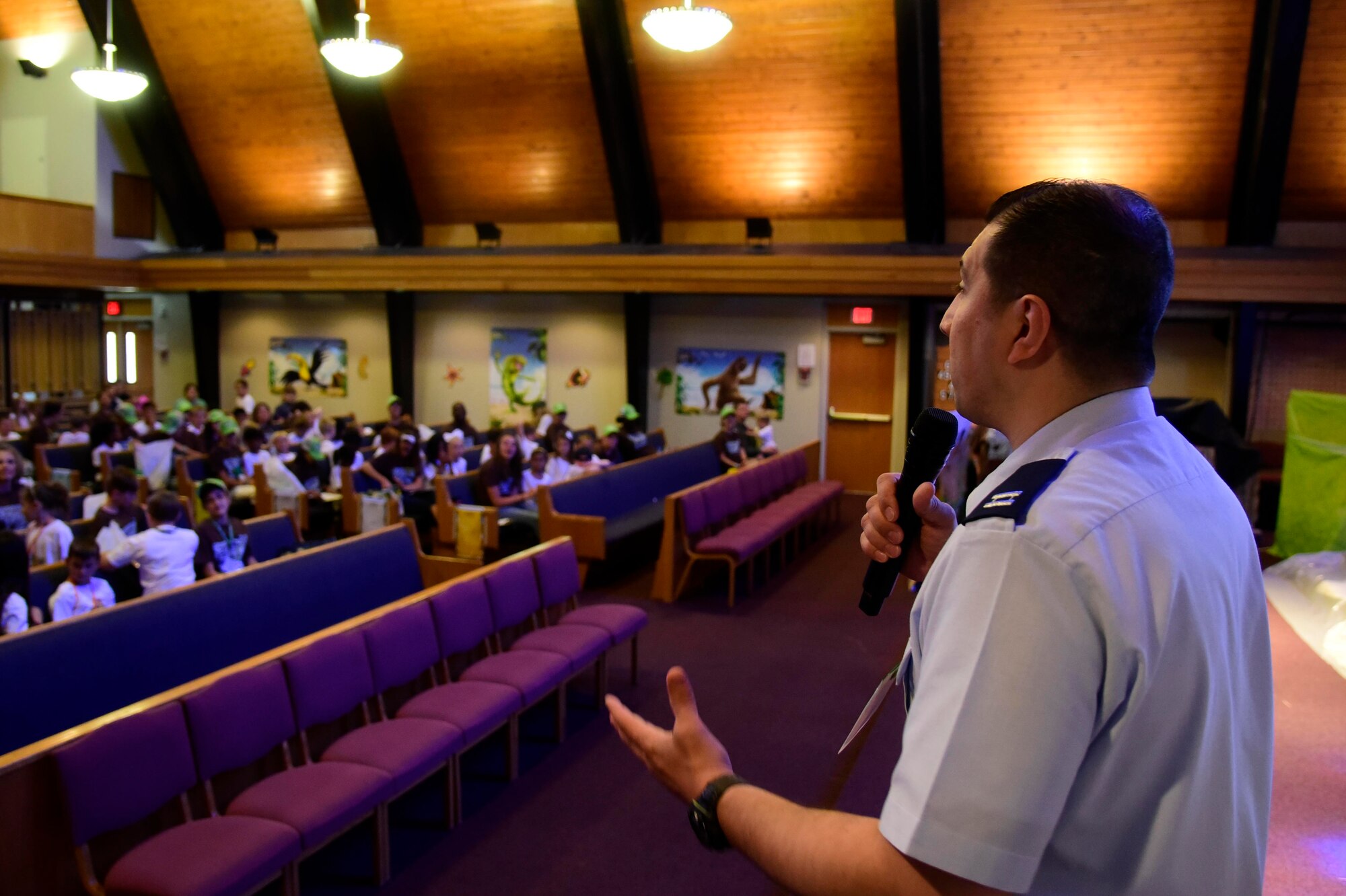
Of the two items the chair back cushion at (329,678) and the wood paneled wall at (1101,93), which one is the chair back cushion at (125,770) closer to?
the chair back cushion at (329,678)

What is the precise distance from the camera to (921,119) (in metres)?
10.6

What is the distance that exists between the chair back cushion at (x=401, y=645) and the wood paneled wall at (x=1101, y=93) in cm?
817

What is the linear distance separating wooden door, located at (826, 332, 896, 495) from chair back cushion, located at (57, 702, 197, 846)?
10.4 meters

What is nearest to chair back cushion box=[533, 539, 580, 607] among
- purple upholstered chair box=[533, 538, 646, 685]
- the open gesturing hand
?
purple upholstered chair box=[533, 538, 646, 685]

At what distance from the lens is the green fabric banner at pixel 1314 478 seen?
877 cm

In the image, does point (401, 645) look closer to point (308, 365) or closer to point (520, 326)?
point (520, 326)

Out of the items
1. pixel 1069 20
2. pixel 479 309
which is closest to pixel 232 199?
pixel 479 309

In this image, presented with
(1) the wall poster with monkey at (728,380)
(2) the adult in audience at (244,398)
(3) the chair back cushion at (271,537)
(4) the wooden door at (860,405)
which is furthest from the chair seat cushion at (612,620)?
(2) the adult in audience at (244,398)

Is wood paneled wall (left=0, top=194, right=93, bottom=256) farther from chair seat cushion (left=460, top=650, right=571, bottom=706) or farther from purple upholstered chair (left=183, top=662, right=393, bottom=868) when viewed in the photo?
purple upholstered chair (left=183, top=662, right=393, bottom=868)

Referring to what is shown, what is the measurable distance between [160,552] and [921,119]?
336 inches

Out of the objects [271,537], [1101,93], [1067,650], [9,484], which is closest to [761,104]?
[1101,93]

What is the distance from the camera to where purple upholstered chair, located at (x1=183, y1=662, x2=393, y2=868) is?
3371mm

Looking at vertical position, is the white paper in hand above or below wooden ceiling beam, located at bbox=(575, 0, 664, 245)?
below

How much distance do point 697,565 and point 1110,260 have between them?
733 centimetres
